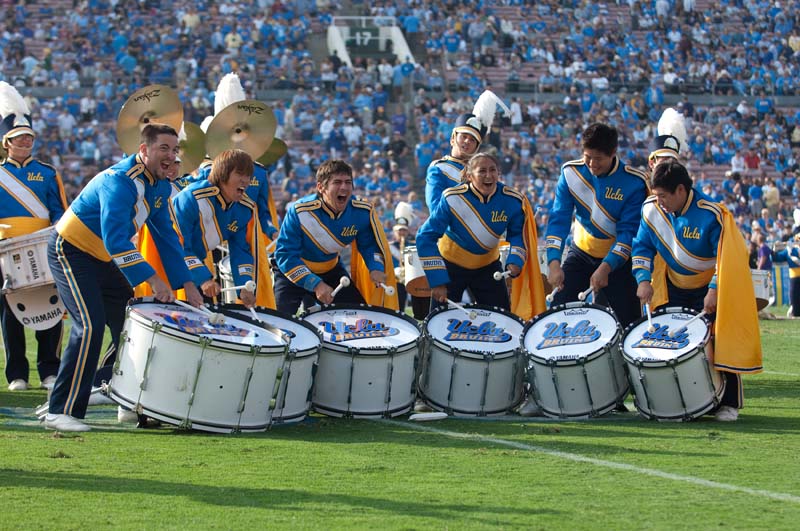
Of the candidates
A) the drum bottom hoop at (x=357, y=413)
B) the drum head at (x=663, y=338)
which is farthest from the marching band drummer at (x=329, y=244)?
the drum head at (x=663, y=338)

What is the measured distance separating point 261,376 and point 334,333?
99cm

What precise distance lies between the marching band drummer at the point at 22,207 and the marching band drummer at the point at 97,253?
2346 millimetres

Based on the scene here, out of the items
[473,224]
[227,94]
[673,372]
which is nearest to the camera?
[673,372]

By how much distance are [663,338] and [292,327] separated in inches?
88.6

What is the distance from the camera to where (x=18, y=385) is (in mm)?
9789

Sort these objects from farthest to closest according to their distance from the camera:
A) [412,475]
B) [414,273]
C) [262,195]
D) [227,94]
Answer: [227,94] → [262,195] → [414,273] → [412,475]

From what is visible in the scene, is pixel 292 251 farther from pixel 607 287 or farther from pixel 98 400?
pixel 607 287

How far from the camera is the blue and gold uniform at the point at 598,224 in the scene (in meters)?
9.12

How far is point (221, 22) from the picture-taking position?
1270 inches

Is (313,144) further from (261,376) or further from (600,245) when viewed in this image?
(261,376)

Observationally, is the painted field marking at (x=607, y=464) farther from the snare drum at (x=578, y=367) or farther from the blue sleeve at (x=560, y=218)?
the blue sleeve at (x=560, y=218)

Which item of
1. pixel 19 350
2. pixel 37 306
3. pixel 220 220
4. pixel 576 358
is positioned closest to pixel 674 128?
pixel 576 358

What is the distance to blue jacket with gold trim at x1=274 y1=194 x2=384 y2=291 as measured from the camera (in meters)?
9.07

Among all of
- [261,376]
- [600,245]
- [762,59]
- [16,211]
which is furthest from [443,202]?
[762,59]
